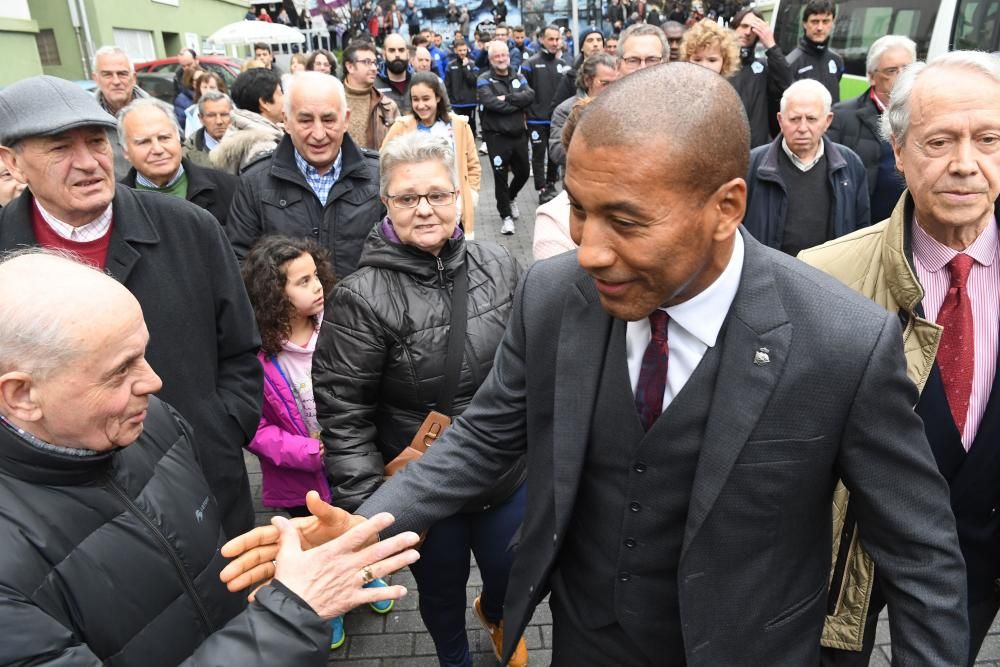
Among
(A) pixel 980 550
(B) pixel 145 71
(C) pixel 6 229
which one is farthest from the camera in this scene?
(B) pixel 145 71

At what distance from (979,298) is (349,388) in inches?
76.8

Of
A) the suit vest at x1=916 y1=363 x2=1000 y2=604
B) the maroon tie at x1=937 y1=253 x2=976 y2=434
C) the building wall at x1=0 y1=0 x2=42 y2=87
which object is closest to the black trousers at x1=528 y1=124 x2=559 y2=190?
the maroon tie at x1=937 y1=253 x2=976 y2=434

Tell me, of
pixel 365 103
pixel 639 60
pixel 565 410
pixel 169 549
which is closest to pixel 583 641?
pixel 565 410

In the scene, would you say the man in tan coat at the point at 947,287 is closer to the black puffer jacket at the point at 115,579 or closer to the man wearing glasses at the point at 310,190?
the black puffer jacket at the point at 115,579

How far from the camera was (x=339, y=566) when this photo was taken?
1760mm

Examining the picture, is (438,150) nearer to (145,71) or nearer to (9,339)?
(9,339)

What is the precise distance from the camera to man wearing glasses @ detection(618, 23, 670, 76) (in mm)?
5258

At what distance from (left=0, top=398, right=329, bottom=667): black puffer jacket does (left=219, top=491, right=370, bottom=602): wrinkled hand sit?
0.10m

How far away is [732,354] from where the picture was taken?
1.63 m

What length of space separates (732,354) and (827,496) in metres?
0.43

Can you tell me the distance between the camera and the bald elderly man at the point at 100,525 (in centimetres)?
161

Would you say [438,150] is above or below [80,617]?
above

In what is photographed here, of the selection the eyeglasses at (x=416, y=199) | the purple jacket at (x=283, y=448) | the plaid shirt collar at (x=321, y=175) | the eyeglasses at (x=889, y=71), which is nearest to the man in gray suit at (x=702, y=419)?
the eyeglasses at (x=416, y=199)

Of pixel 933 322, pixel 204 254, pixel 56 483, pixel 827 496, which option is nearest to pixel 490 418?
pixel 827 496
